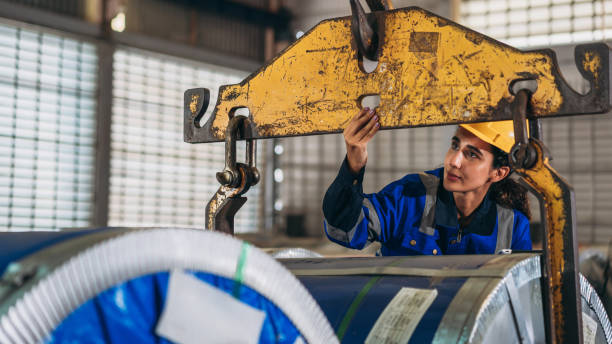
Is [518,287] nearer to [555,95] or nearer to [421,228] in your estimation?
[555,95]

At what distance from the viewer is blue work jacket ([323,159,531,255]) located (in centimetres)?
218

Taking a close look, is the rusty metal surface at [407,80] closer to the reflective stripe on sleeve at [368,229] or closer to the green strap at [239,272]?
the reflective stripe on sleeve at [368,229]

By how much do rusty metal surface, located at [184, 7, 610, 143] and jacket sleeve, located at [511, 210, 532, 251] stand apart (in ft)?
2.72

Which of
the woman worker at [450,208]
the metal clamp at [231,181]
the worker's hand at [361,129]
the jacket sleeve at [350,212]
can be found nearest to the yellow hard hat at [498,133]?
the woman worker at [450,208]

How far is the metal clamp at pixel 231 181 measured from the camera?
1871 mm

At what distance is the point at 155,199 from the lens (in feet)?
27.0

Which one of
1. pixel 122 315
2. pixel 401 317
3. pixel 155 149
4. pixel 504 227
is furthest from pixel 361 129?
pixel 155 149

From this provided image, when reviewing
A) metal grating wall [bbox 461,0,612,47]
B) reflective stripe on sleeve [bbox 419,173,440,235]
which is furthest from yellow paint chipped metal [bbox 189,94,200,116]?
metal grating wall [bbox 461,0,612,47]

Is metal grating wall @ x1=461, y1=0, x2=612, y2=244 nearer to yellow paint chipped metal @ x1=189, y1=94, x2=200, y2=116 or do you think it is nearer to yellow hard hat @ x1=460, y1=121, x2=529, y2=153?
yellow hard hat @ x1=460, y1=121, x2=529, y2=153

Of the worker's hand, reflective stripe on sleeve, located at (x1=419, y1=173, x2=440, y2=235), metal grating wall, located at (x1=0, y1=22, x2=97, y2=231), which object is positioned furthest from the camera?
metal grating wall, located at (x1=0, y1=22, x2=97, y2=231)

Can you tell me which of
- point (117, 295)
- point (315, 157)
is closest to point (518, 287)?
point (117, 295)

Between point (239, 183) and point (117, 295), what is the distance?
3.63ft

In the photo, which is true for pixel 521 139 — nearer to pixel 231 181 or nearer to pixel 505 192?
pixel 231 181

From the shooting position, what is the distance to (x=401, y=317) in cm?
143
